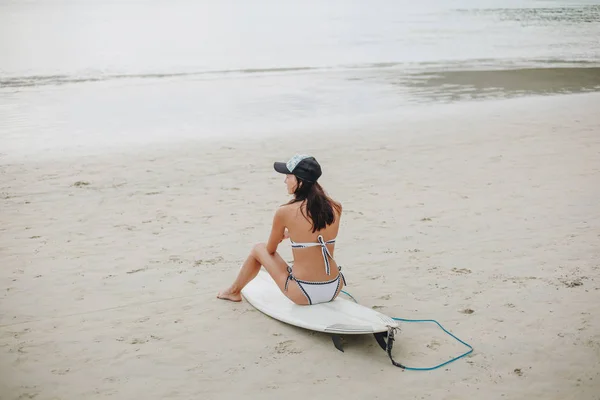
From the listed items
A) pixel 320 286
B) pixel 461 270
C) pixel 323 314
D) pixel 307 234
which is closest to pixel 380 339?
pixel 323 314

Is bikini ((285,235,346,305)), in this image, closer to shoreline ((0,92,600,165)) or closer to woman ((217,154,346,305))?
woman ((217,154,346,305))

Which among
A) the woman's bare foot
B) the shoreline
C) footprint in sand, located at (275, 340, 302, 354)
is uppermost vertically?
the shoreline

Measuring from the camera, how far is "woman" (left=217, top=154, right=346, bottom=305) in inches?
166

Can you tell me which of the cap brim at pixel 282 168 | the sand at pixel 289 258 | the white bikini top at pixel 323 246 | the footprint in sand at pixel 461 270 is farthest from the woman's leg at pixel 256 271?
the footprint in sand at pixel 461 270

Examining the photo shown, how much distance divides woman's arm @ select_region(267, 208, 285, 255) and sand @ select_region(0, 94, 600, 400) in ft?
1.85

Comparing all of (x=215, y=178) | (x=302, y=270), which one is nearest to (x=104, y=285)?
(x=302, y=270)

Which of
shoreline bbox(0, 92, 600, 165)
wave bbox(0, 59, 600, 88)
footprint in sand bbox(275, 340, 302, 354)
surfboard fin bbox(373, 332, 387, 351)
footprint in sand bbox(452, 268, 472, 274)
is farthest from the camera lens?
wave bbox(0, 59, 600, 88)

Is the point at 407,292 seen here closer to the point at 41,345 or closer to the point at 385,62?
the point at 41,345

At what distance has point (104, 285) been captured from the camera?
5.16 meters

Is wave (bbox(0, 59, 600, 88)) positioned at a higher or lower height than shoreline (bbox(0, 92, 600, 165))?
higher

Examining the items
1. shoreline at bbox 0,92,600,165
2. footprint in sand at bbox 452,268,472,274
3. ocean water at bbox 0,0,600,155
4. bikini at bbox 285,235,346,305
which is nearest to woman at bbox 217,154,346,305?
bikini at bbox 285,235,346,305

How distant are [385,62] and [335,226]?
20.0 metres

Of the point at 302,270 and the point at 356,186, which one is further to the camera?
the point at 356,186

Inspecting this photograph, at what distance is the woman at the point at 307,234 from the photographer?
4.22m
